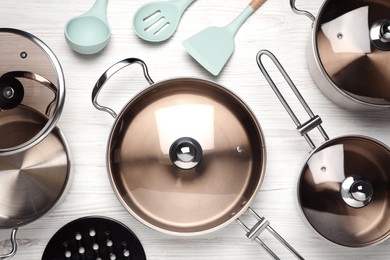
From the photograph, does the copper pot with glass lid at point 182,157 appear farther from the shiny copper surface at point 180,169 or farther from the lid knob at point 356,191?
the lid knob at point 356,191

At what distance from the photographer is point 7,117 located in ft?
→ 3.68

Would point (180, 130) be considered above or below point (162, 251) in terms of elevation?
above

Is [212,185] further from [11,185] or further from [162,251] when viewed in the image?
[11,185]

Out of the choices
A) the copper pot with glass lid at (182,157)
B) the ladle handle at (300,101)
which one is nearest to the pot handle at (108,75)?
the copper pot with glass lid at (182,157)

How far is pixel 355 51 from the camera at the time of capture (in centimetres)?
118

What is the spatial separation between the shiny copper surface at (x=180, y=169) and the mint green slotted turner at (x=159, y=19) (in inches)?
4.5

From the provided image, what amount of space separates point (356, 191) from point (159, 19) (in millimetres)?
468

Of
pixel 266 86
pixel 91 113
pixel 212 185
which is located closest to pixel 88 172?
pixel 91 113

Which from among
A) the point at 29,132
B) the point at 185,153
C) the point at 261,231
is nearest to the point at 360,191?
the point at 261,231

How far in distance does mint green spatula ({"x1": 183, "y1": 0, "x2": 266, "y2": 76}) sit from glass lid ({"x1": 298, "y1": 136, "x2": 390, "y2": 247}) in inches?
9.4

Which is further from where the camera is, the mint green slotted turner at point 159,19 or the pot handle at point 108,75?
the mint green slotted turner at point 159,19

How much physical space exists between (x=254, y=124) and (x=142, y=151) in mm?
200

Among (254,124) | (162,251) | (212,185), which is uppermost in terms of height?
(254,124)

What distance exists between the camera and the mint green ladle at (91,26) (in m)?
1.20
